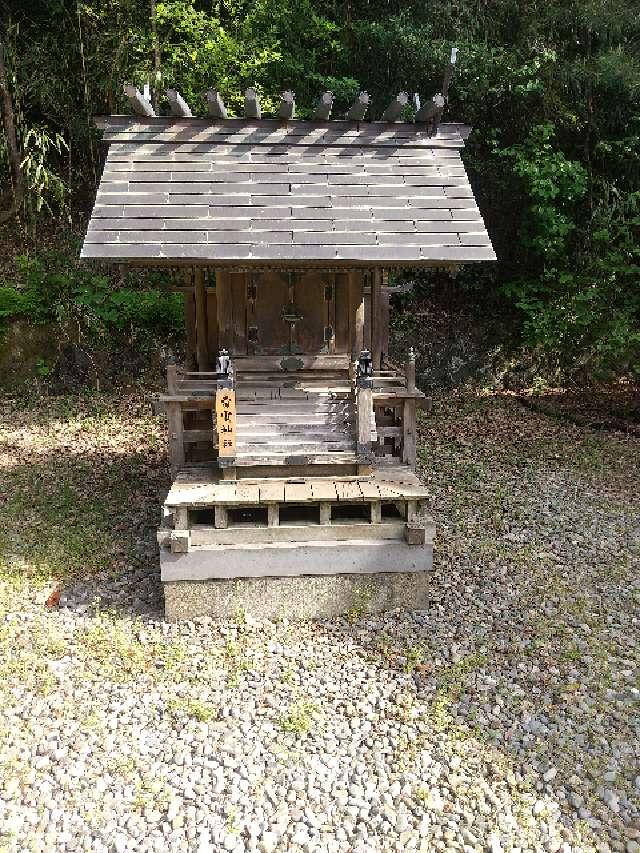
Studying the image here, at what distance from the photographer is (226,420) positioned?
632cm

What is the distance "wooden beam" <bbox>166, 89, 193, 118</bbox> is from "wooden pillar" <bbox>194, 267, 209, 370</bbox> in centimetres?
167

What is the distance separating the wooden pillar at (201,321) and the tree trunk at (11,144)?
8342mm

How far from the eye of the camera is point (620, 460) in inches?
415

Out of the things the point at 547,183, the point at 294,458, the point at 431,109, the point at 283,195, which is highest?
the point at 431,109

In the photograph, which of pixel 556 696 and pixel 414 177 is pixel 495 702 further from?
pixel 414 177

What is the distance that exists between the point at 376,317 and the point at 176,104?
3.17 meters

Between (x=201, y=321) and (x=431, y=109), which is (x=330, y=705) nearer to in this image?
(x=201, y=321)

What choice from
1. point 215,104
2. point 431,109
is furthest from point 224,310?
point 431,109

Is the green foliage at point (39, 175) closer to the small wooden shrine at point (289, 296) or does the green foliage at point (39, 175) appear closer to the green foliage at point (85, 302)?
the green foliage at point (85, 302)

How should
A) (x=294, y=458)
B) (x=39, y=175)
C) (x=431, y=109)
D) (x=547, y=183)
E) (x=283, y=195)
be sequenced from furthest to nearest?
(x=39, y=175)
(x=547, y=183)
(x=431, y=109)
(x=283, y=195)
(x=294, y=458)

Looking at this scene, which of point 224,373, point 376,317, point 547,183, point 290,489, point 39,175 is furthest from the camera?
point 39,175

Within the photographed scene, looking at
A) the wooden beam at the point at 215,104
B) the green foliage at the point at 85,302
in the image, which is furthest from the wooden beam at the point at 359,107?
the green foliage at the point at 85,302

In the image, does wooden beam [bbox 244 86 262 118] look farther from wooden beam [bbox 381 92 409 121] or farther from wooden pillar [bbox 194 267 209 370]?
wooden pillar [bbox 194 267 209 370]

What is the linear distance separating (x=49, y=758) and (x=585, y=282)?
1228 cm
